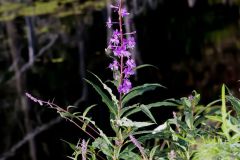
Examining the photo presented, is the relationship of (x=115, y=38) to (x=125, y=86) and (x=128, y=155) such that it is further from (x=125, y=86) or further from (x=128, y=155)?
(x=128, y=155)

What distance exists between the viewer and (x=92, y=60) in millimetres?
23406

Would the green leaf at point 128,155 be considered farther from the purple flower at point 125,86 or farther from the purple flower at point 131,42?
the purple flower at point 131,42

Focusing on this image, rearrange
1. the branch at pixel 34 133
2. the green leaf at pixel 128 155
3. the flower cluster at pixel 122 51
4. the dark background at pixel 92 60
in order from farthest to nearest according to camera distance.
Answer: the dark background at pixel 92 60 < the branch at pixel 34 133 < the green leaf at pixel 128 155 < the flower cluster at pixel 122 51

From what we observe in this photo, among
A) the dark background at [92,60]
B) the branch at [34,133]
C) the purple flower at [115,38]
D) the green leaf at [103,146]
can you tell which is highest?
the purple flower at [115,38]

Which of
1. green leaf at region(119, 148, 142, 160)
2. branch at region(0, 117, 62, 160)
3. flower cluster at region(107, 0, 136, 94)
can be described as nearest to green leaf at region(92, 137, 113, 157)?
green leaf at region(119, 148, 142, 160)

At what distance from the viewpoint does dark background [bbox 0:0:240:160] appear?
53.3 feet

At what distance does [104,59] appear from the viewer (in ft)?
76.5

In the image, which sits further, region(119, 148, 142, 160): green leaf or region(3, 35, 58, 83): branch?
region(3, 35, 58, 83): branch

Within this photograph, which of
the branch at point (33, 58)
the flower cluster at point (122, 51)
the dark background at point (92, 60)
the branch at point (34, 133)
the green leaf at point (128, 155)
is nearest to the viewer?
the flower cluster at point (122, 51)

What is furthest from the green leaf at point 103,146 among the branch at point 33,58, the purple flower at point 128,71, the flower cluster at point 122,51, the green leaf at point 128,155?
the branch at point 33,58

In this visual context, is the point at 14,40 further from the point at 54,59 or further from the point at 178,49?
the point at 178,49

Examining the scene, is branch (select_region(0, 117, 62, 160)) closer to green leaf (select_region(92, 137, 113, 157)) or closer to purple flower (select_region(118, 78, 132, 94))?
green leaf (select_region(92, 137, 113, 157))

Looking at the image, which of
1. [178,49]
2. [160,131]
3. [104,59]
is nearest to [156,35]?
[178,49]

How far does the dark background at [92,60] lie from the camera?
16.2 m
